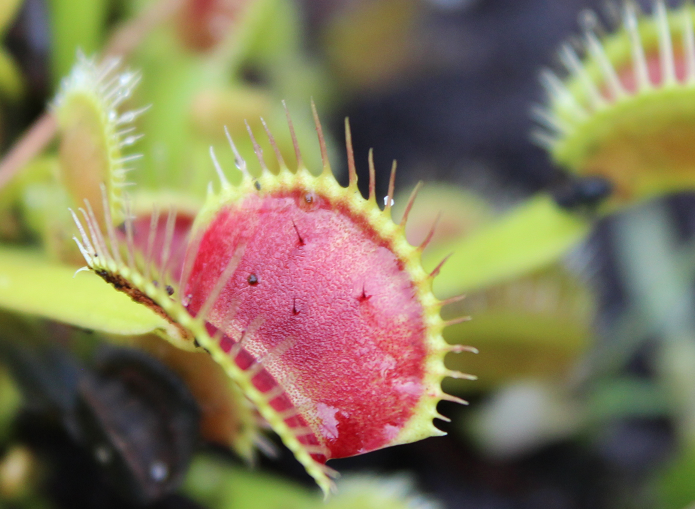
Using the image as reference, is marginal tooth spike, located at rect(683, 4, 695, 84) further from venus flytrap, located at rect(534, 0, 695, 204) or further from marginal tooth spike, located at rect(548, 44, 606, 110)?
marginal tooth spike, located at rect(548, 44, 606, 110)

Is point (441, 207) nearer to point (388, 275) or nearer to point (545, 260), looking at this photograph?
point (545, 260)

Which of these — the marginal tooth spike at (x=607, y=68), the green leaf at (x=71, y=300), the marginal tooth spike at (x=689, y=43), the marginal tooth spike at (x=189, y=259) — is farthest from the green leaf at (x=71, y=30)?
the marginal tooth spike at (x=689, y=43)

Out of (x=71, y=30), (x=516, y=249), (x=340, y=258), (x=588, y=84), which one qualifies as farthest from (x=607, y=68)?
(x=71, y=30)

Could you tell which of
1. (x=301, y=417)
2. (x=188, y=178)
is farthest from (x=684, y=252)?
(x=301, y=417)

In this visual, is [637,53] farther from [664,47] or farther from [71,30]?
[71,30]

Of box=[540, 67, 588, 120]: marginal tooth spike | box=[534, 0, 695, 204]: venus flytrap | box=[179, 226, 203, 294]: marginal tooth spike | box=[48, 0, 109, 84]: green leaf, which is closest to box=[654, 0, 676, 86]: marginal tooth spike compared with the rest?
box=[534, 0, 695, 204]: venus flytrap

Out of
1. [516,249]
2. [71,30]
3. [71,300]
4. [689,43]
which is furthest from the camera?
[71,30]

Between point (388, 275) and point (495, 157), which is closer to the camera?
point (388, 275)
